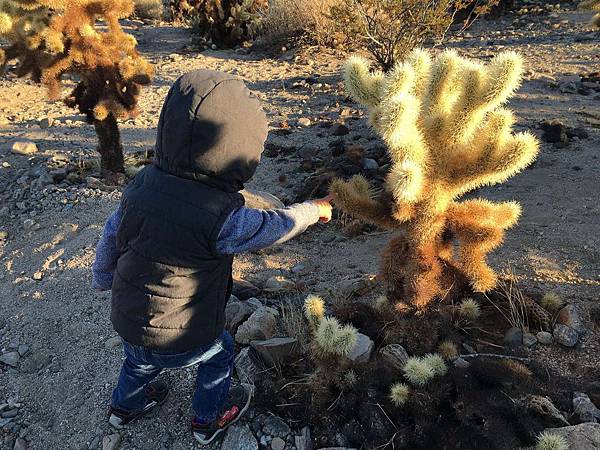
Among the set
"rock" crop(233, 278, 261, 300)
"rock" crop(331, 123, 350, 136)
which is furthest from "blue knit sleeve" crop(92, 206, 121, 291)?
"rock" crop(331, 123, 350, 136)

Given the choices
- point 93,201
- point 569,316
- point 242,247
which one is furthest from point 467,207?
point 93,201

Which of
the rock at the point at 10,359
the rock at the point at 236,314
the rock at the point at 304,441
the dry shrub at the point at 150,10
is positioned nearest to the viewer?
the rock at the point at 304,441

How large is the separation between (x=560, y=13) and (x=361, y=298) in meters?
9.94

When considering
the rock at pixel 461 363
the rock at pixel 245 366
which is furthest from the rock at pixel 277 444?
the rock at pixel 461 363

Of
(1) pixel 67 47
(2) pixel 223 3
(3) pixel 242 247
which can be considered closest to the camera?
(3) pixel 242 247

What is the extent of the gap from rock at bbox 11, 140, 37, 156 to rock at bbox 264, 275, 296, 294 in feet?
14.5

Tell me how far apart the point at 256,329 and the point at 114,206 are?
2660 mm

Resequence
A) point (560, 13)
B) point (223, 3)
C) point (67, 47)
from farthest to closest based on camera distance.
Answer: point (223, 3) → point (560, 13) → point (67, 47)

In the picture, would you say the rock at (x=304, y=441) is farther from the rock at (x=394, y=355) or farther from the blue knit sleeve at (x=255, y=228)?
the blue knit sleeve at (x=255, y=228)

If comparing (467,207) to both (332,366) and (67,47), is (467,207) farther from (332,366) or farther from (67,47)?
(67,47)

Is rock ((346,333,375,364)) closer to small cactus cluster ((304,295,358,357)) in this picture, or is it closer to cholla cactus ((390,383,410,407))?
small cactus cluster ((304,295,358,357))

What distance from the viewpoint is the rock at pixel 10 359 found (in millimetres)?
3378

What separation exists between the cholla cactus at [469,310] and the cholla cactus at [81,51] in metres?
3.86

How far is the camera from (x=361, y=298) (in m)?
3.54
